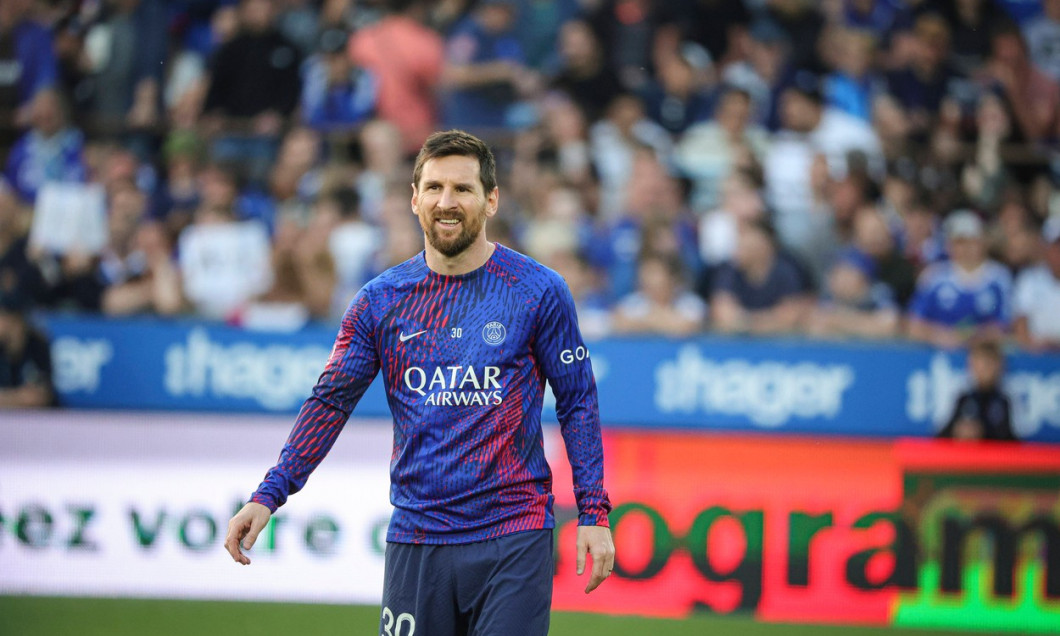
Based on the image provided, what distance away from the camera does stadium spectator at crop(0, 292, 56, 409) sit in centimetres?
939

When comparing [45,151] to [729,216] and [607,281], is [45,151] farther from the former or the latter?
[729,216]

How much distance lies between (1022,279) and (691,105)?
319 cm

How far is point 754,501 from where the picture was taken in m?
7.19

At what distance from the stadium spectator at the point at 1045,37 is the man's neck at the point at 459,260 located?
9.54m

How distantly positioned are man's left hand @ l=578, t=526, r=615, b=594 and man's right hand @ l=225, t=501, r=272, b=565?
2.93 ft

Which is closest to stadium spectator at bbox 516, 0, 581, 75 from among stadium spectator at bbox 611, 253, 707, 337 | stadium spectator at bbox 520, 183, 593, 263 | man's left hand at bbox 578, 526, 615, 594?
stadium spectator at bbox 520, 183, 593, 263

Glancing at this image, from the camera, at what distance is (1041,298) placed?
10.0 meters

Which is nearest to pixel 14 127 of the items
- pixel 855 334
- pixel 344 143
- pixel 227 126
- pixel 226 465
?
pixel 227 126

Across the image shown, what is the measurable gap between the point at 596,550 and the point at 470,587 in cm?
38

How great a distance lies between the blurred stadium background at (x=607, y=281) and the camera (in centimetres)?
714

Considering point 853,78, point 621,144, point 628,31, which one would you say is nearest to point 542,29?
point 628,31

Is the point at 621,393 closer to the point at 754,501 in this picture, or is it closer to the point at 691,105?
the point at 754,501

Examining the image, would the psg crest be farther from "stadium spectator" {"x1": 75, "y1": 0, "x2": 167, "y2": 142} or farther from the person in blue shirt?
"stadium spectator" {"x1": 75, "y1": 0, "x2": 167, "y2": 142}

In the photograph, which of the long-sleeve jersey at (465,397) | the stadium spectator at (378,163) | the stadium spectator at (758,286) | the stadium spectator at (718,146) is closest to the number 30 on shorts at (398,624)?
the long-sleeve jersey at (465,397)
